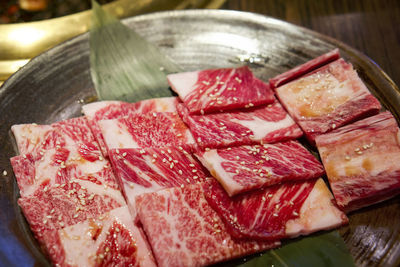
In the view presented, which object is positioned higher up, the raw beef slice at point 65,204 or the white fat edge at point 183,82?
the white fat edge at point 183,82

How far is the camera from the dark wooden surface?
4926 mm

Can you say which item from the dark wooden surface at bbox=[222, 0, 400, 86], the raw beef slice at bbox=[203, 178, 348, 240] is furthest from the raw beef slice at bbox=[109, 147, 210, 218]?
the dark wooden surface at bbox=[222, 0, 400, 86]

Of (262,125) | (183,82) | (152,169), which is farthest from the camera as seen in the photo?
(183,82)

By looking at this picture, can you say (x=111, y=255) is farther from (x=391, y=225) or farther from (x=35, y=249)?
(x=391, y=225)

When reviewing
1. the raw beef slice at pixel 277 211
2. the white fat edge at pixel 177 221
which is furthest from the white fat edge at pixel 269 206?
the white fat edge at pixel 177 221

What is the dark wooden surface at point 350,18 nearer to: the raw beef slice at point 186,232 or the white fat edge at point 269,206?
the white fat edge at point 269,206

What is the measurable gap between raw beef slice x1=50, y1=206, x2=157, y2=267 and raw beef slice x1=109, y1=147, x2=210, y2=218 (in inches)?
6.2

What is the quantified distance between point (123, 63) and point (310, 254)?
2418mm

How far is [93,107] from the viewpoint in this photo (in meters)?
3.36

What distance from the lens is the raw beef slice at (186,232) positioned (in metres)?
2.55

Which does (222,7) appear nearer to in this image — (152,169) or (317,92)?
(317,92)

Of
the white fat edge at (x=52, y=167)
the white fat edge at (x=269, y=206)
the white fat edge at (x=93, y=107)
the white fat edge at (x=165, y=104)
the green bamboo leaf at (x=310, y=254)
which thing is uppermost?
the white fat edge at (x=93, y=107)

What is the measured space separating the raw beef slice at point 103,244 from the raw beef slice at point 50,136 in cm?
75

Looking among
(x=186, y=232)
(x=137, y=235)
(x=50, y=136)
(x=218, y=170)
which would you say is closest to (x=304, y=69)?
(x=218, y=170)
